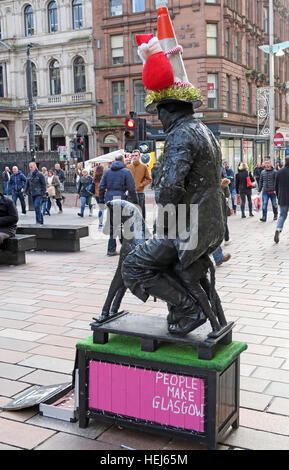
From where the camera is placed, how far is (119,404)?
10.9 feet

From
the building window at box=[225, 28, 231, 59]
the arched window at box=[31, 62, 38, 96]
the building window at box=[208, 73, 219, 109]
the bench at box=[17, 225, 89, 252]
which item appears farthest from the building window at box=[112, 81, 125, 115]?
the bench at box=[17, 225, 89, 252]

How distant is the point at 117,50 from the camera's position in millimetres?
36688

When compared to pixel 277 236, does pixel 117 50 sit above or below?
above

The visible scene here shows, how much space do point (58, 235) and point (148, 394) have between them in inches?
302

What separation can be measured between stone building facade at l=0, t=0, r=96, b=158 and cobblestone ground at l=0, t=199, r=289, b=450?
29224mm

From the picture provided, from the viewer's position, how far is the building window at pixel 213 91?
34344 millimetres

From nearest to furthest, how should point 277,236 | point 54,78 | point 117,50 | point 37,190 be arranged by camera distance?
1. point 277,236
2. point 37,190
3. point 117,50
4. point 54,78

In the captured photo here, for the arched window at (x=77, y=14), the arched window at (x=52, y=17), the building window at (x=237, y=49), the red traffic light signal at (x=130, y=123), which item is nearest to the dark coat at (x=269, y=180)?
the red traffic light signal at (x=130, y=123)

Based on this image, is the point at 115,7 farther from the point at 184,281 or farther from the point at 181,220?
the point at 184,281

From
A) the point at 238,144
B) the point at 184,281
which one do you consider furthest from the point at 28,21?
the point at 184,281

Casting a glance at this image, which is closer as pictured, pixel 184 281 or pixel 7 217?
pixel 184 281

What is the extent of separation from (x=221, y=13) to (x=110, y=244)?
94.1 feet

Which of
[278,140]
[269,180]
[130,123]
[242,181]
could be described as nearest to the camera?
[130,123]
